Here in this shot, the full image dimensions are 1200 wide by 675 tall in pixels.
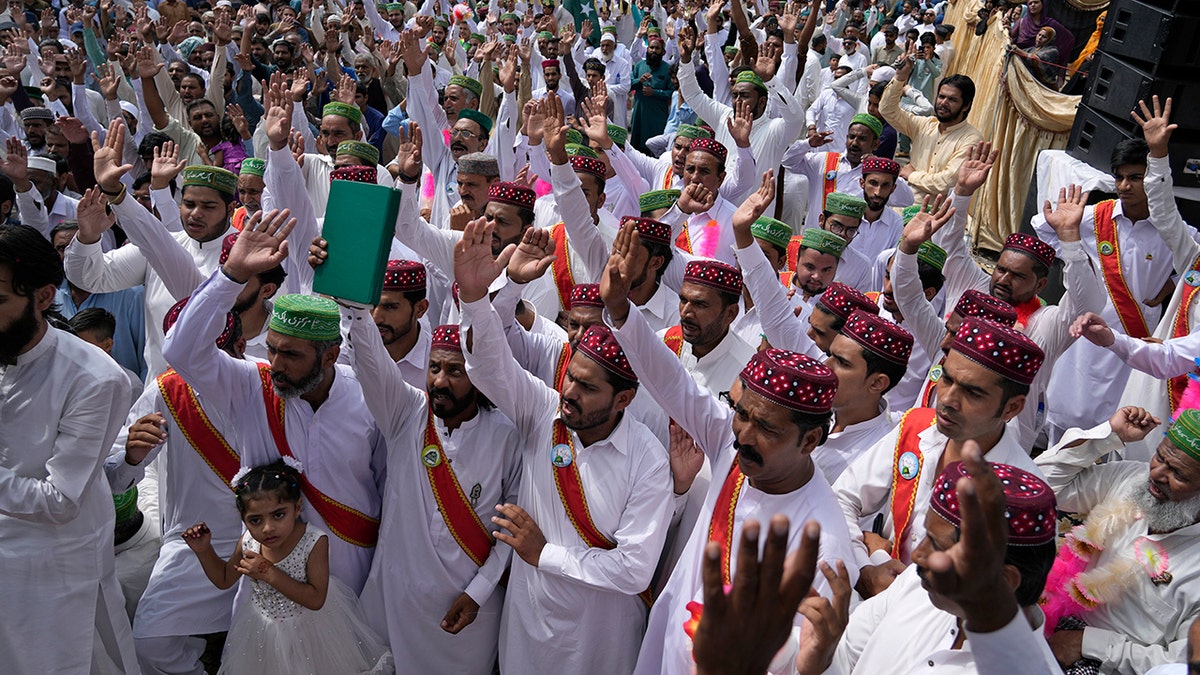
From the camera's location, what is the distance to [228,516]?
3.08 m

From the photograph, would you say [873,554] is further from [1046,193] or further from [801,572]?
[1046,193]

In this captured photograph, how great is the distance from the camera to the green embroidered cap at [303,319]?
8.96 feet

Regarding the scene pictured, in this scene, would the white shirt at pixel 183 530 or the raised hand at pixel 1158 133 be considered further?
the raised hand at pixel 1158 133

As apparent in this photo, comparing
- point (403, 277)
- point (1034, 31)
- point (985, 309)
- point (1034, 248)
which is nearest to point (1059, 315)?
point (1034, 248)

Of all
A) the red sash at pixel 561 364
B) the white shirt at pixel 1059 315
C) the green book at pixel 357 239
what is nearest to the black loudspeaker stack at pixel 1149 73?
the white shirt at pixel 1059 315

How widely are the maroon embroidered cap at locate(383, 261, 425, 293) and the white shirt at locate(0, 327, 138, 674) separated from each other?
1.11 m

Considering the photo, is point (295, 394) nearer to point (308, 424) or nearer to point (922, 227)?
point (308, 424)

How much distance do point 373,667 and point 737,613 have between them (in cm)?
218

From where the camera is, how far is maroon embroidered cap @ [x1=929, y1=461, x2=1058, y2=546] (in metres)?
1.85

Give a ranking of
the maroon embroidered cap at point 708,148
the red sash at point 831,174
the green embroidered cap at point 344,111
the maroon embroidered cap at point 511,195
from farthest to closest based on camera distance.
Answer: the red sash at point 831,174 → the green embroidered cap at point 344,111 → the maroon embroidered cap at point 708,148 → the maroon embroidered cap at point 511,195

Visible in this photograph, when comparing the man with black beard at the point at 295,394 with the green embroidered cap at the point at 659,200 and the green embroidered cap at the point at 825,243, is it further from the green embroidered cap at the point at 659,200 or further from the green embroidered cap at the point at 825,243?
the green embroidered cap at the point at 659,200

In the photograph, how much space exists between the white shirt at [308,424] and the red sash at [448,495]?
0.87 feet

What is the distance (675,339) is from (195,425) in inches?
78.5

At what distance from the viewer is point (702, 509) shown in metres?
2.75
